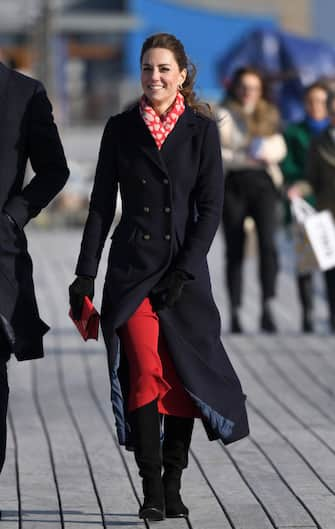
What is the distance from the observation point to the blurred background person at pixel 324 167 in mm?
11555

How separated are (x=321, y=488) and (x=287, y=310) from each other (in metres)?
6.80

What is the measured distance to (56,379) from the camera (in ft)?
31.0

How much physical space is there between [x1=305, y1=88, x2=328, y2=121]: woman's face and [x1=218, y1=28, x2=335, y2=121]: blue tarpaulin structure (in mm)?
11966

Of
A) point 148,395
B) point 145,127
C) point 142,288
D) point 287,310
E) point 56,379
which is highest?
point 145,127

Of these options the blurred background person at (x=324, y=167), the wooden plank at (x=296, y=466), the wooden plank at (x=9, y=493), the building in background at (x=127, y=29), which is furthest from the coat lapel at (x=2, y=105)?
the building in background at (x=127, y=29)

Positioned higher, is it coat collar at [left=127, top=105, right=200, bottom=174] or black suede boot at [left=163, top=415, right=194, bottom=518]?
coat collar at [left=127, top=105, right=200, bottom=174]

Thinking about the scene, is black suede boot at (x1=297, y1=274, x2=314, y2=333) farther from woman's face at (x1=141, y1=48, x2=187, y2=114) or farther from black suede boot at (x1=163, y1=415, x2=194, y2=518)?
woman's face at (x1=141, y1=48, x2=187, y2=114)

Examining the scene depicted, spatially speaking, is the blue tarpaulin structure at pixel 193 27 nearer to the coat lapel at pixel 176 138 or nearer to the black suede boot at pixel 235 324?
the black suede boot at pixel 235 324

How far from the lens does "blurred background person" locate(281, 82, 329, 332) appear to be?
11.7 m

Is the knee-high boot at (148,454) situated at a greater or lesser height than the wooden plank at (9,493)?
greater

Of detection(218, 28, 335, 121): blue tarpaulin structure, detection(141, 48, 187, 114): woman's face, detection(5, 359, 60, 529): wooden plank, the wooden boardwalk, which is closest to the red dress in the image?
the wooden boardwalk

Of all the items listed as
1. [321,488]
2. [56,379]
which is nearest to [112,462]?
[321,488]

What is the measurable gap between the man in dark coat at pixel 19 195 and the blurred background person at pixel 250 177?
226 inches

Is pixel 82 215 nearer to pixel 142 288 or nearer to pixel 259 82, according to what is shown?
pixel 259 82
